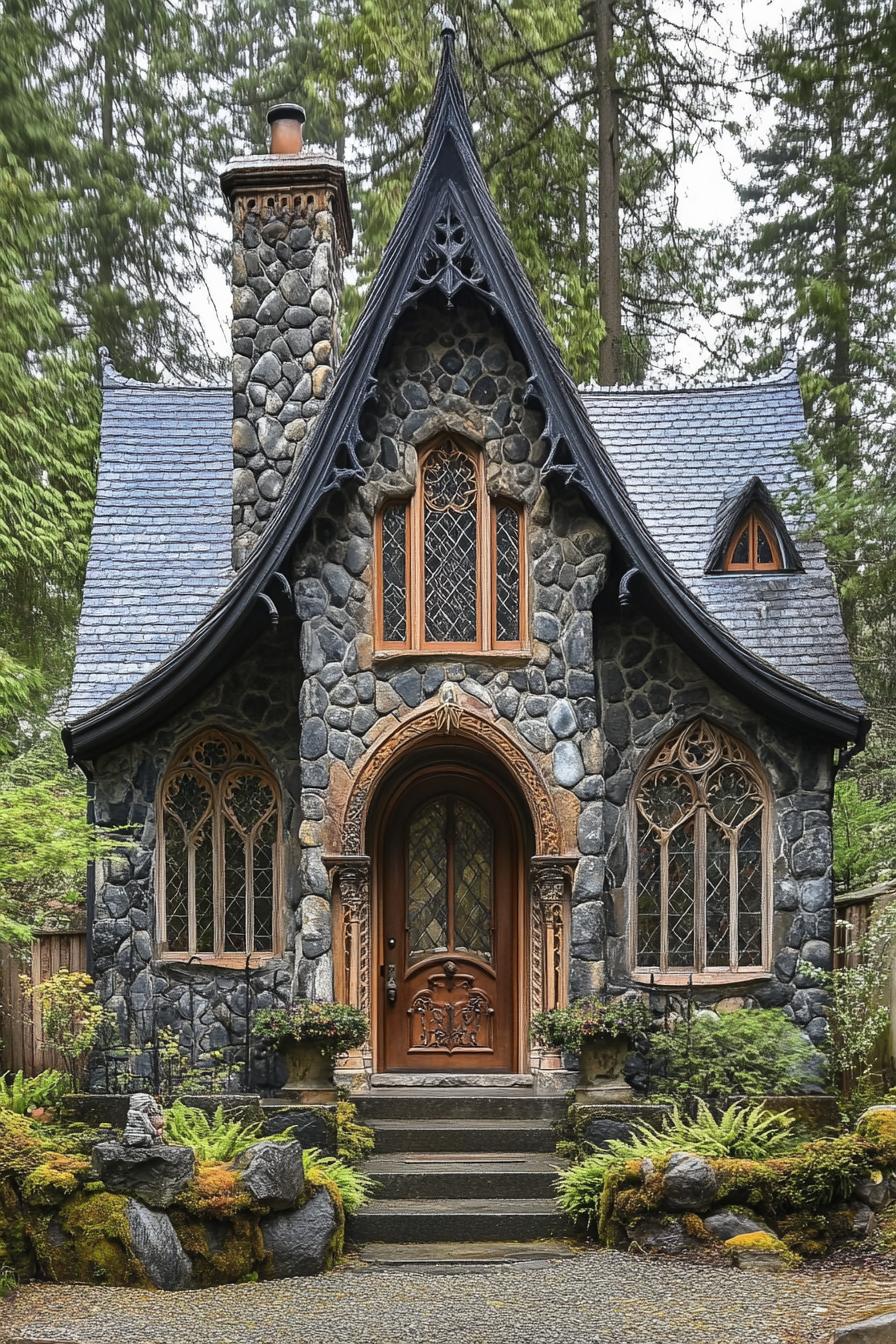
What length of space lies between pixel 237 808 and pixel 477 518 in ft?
10.1

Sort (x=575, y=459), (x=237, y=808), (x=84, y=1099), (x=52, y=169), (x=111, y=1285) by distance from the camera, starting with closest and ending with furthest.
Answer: (x=111, y=1285) < (x=84, y=1099) < (x=575, y=459) < (x=237, y=808) < (x=52, y=169)

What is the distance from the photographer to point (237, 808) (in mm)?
12711

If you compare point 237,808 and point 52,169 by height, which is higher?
point 52,169

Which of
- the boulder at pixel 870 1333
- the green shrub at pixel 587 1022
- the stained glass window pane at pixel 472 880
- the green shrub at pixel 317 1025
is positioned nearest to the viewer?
the boulder at pixel 870 1333

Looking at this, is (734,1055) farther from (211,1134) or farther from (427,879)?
(211,1134)

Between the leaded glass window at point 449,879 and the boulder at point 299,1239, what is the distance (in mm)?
3493

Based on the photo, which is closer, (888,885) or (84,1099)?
(84,1099)

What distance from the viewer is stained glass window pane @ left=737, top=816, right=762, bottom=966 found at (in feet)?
41.1

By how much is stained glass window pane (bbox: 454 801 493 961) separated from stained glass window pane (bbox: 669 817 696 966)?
148 centimetres

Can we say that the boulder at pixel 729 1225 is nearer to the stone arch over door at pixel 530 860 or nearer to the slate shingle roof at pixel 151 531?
the stone arch over door at pixel 530 860

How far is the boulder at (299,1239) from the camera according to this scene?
8922mm

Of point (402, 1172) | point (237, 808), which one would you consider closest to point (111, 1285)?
point (402, 1172)

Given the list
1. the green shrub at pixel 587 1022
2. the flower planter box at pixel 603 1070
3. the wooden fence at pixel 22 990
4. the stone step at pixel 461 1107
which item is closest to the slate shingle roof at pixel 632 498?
the wooden fence at pixel 22 990

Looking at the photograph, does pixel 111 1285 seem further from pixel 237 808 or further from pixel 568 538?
pixel 568 538
